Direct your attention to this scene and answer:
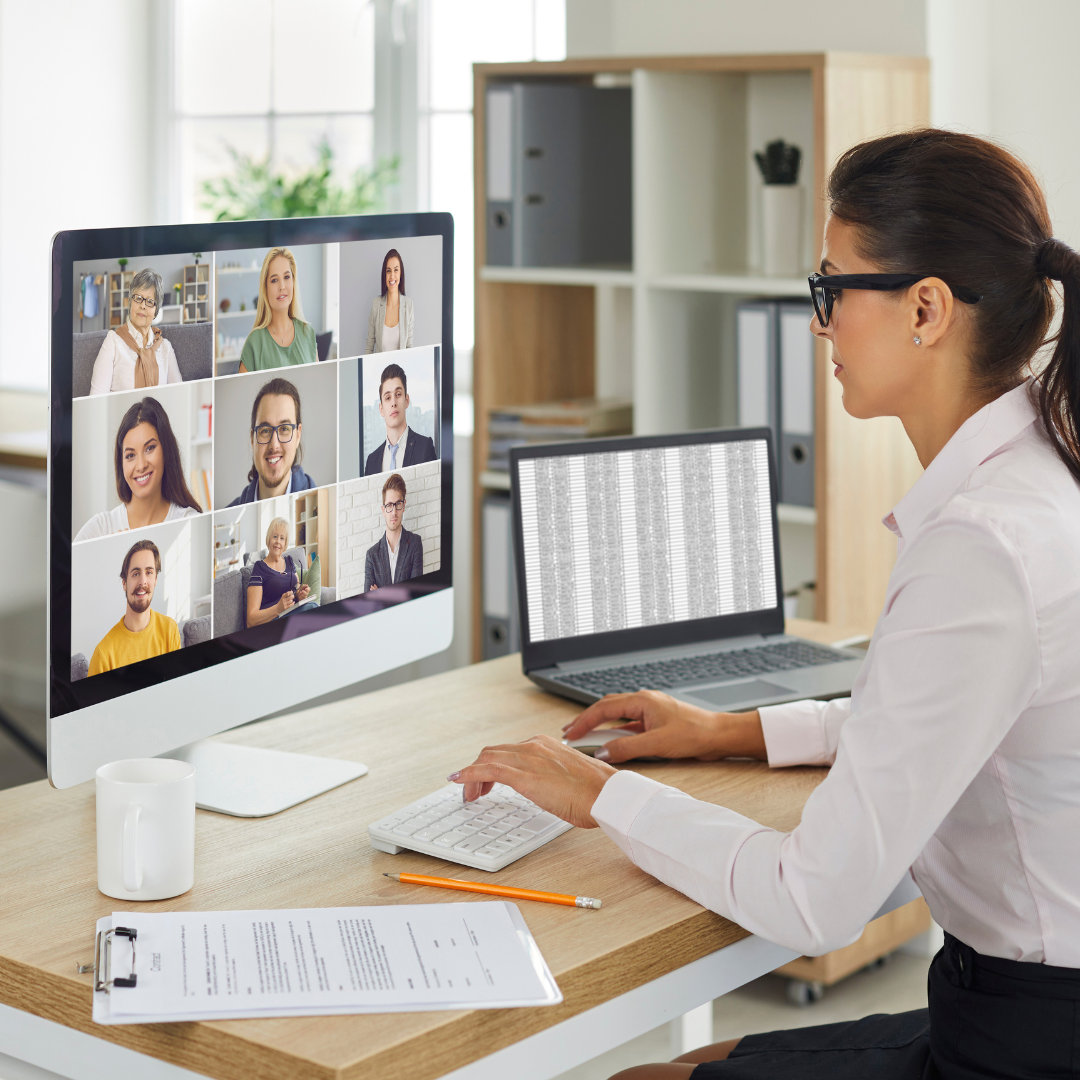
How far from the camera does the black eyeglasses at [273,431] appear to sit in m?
1.39

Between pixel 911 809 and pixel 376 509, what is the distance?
700mm

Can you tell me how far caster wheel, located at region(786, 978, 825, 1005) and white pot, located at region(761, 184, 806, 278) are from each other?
1.21 m

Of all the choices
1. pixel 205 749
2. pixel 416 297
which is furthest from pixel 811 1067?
pixel 416 297

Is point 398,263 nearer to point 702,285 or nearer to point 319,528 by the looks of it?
point 319,528

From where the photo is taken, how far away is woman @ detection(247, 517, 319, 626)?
55.6 inches

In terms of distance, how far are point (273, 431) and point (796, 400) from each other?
136 centimetres

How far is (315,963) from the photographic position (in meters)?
1.04

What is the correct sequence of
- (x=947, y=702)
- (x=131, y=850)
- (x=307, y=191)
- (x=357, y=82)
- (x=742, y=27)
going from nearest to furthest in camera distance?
(x=947, y=702) → (x=131, y=850) → (x=742, y=27) → (x=307, y=191) → (x=357, y=82)

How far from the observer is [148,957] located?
41.3 inches

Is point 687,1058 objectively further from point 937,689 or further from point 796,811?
point 937,689

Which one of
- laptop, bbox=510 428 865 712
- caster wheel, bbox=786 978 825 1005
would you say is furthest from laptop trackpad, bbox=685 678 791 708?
caster wheel, bbox=786 978 825 1005

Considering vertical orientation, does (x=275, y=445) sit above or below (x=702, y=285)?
below

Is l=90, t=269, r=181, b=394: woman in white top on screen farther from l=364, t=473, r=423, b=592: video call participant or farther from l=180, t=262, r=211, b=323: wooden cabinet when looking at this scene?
l=364, t=473, r=423, b=592: video call participant

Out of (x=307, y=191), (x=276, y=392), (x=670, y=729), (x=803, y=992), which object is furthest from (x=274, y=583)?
(x=307, y=191)
